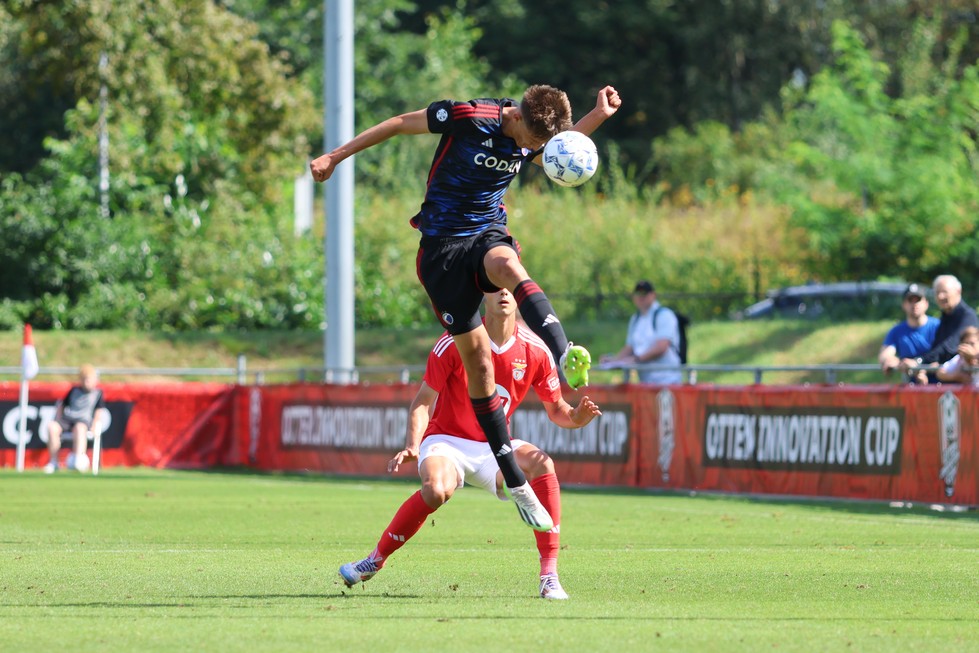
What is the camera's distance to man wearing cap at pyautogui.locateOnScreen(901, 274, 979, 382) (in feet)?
51.3

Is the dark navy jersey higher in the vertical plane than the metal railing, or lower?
higher

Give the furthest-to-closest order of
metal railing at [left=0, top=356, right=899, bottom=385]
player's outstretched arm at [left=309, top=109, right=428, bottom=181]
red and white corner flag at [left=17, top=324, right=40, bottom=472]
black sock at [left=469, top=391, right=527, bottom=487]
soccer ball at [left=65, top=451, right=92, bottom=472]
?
red and white corner flag at [left=17, top=324, right=40, bottom=472] < soccer ball at [left=65, top=451, right=92, bottom=472] < metal railing at [left=0, top=356, right=899, bottom=385] < player's outstretched arm at [left=309, top=109, right=428, bottom=181] < black sock at [left=469, top=391, right=527, bottom=487]

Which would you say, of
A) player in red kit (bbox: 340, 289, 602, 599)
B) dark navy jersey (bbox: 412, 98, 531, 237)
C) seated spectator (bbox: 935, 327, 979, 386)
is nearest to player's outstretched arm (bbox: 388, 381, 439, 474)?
player in red kit (bbox: 340, 289, 602, 599)

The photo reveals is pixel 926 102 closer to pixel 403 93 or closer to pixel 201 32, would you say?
pixel 201 32

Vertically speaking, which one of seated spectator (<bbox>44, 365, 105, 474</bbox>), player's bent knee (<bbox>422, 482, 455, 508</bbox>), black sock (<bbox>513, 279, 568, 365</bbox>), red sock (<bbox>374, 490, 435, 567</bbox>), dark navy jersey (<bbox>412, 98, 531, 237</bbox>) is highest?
dark navy jersey (<bbox>412, 98, 531, 237</bbox>)

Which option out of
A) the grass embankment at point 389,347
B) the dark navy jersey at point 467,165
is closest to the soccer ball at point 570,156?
the dark navy jersey at point 467,165

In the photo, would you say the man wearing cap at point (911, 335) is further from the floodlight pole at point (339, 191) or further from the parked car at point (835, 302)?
the parked car at point (835, 302)

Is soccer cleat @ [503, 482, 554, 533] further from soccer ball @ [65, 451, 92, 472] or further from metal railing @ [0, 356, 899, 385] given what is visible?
soccer ball @ [65, 451, 92, 472]

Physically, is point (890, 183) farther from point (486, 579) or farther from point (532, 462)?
point (532, 462)

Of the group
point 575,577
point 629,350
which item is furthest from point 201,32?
point 575,577

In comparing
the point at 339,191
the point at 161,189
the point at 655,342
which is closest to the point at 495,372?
the point at 655,342

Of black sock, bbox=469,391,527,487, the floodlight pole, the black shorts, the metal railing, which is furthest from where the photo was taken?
the floodlight pole

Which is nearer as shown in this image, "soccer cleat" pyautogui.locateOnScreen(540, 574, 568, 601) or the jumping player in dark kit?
"soccer cleat" pyautogui.locateOnScreen(540, 574, 568, 601)

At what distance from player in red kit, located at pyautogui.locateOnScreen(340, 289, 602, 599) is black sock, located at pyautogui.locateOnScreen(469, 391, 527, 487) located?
136 mm
